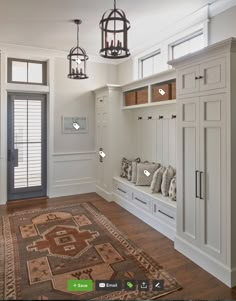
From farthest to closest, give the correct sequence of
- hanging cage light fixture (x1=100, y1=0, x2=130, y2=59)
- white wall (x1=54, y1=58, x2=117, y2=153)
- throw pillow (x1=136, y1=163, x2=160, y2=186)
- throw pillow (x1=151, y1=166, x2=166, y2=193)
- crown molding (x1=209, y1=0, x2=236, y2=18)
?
white wall (x1=54, y1=58, x2=117, y2=153) < throw pillow (x1=136, y1=163, x2=160, y2=186) < throw pillow (x1=151, y1=166, x2=166, y2=193) < crown molding (x1=209, y1=0, x2=236, y2=18) < hanging cage light fixture (x1=100, y1=0, x2=130, y2=59)

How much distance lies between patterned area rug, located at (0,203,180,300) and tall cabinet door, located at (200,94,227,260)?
590mm

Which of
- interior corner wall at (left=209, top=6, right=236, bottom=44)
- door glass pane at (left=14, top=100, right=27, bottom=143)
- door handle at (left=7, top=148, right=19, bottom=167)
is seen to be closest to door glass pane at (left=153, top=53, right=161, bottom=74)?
interior corner wall at (left=209, top=6, right=236, bottom=44)

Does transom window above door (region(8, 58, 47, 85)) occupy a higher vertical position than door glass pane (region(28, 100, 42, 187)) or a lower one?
higher

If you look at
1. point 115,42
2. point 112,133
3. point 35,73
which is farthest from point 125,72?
point 115,42

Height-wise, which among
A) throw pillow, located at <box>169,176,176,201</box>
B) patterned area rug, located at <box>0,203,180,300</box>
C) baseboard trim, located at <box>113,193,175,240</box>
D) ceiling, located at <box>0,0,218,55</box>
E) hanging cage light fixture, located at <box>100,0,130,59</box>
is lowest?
patterned area rug, located at <box>0,203,180,300</box>

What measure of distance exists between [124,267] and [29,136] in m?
3.58

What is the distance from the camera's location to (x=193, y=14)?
11.4ft

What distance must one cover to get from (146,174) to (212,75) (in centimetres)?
228

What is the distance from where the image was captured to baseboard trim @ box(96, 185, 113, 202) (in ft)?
17.0

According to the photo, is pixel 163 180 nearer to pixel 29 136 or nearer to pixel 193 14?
pixel 193 14

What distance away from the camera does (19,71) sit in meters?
5.18

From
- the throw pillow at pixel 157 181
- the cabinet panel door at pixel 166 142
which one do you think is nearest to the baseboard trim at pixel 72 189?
the cabinet panel door at pixel 166 142

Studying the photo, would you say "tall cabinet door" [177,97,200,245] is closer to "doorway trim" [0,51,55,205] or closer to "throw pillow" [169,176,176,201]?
"throw pillow" [169,176,176,201]

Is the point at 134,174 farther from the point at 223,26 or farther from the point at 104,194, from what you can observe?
the point at 223,26
